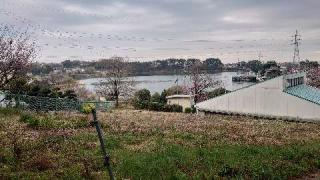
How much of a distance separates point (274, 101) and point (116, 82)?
5290 cm

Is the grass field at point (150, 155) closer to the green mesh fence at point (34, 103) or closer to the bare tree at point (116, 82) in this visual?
the green mesh fence at point (34, 103)

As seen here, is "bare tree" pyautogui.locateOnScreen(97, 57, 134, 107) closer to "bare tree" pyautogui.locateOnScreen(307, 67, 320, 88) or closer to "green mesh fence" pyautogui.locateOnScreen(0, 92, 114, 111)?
"bare tree" pyautogui.locateOnScreen(307, 67, 320, 88)

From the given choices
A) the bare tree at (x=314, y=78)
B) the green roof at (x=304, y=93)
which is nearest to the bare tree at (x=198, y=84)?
the bare tree at (x=314, y=78)

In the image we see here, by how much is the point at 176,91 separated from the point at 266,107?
Answer: 64.4m

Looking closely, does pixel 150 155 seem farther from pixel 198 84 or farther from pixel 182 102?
pixel 198 84

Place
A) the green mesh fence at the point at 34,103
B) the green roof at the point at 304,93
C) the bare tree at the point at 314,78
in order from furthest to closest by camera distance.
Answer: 1. the bare tree at the point at 314,78
2. the green roof at the point at 304,93
3. the green mesh fence at the point at 34,103

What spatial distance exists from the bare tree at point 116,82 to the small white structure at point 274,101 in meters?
42.0

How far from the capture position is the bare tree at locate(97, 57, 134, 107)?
4427 inches

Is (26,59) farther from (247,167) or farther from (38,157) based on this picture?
(247,167)

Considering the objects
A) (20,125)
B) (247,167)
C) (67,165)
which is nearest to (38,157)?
(67,165)

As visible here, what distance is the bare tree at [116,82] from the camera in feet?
369

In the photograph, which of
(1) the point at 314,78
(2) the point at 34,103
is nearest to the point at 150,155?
(2) the point at 34,103

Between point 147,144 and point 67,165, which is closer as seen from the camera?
point 67,165

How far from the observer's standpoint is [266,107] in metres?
68.4
